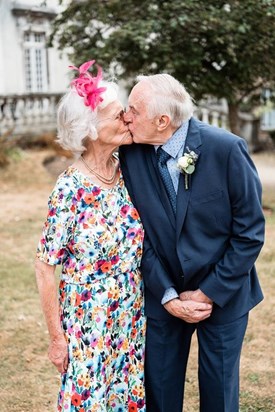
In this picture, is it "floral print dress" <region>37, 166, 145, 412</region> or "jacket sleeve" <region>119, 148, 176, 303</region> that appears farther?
"jacket sleeve" <region>119, 148, 176, 303</region>

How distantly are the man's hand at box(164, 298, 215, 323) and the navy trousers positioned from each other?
13cm

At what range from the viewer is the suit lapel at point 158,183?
8.76ft

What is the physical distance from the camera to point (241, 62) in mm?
8734

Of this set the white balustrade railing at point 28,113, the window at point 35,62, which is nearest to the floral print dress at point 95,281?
the white balustrade railing at point 28,113

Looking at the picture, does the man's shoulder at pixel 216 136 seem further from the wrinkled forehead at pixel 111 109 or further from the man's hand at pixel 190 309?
the man's hand at pixel 190 309

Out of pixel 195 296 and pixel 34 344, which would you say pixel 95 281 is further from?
pixel 34 344

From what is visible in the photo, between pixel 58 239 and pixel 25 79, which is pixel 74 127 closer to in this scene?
pixel 58 239

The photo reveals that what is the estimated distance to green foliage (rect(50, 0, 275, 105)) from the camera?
7852mm

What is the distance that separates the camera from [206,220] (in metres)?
2.62

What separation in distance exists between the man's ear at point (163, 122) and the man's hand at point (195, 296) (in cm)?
77

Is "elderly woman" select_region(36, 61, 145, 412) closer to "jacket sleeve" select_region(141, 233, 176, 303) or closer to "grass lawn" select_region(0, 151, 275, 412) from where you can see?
"jacket sleeve" select_region(141, 233, 176, 303)

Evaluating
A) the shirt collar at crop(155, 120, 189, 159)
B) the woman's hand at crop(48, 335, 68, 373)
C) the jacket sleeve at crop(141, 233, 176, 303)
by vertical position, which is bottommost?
the woman's hand at crop(48, 335, 68, 373)

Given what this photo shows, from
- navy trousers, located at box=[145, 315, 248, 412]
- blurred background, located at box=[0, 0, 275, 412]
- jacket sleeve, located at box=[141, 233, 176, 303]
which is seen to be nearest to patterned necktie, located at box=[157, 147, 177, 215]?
jacket sleeve, located at box=[141, 233, 176, 303]

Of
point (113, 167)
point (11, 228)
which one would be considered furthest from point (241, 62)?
point (113, 167)
